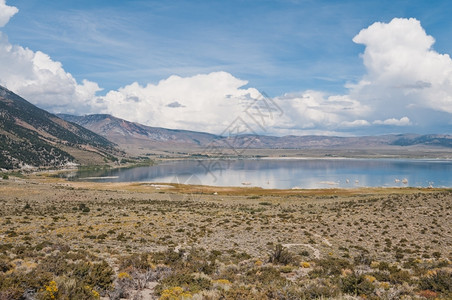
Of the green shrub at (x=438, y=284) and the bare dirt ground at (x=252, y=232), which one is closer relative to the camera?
the green shrub at (x=438, y=284)

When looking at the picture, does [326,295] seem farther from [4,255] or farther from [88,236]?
[88,236]

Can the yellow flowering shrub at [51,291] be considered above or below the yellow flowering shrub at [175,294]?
above

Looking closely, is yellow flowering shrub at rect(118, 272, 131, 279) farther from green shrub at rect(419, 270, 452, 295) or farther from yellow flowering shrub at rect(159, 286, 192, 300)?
green shrub at rect(419, 270, 452, 295)

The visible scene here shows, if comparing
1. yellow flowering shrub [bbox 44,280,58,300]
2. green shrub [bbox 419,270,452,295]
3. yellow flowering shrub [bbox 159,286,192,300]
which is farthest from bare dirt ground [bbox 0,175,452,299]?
green shrub [bbox 419,270,452,295]

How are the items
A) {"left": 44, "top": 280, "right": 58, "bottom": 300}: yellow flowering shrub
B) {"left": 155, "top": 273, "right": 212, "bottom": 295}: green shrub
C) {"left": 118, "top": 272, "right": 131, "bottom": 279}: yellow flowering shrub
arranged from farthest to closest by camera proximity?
{"left": 118, "top": 272, "right": 131, "bottom": 279}: yellow flowering shrub < {"left": 155, "top": 273, "right": 212, "bottom": 295}: green shrub < {"left": 44, "top": 280, "right": 58, "bottom": 300}: yellow flowering shrub

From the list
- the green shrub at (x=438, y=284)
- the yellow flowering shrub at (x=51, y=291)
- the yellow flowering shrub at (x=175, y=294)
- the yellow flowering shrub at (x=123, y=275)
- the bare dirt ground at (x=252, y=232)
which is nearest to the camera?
the yellow flowering shrub at (x=51, y=291)

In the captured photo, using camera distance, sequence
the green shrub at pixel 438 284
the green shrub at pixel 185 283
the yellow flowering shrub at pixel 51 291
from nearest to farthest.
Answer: the yellow flowering shrub at pixel 51 291 < the green shrub at pixel 438 284 < the green shrub at pixel 185 283

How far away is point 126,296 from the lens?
32.9ft

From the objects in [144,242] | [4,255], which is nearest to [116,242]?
[144,242]

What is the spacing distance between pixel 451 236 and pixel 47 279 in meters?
25.6

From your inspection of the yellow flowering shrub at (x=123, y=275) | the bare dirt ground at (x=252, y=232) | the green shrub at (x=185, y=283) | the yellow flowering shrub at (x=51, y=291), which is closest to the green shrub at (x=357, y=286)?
the green shrub at (x=185, y=283)

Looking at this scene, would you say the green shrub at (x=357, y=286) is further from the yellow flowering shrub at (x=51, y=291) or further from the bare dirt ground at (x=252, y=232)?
the yellow flowering shrub at (x=51, y=291)

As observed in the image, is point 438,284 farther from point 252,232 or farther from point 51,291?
point 252,232

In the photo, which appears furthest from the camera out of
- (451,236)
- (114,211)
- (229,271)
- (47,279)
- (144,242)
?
(114,211)
